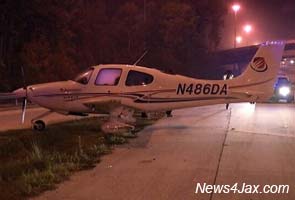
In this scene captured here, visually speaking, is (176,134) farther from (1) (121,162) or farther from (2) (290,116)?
(2) (290,116)

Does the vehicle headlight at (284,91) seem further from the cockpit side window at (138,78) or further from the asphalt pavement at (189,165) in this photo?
the cockpit side window at (138,78)

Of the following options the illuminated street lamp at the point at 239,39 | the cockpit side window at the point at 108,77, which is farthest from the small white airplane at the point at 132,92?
the illuminated street lamp at the point at 239,39

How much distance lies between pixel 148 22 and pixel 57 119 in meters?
49.5

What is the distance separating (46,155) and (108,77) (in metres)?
5.06

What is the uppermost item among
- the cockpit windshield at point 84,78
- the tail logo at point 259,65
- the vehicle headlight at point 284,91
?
the tail logo at point 259,65

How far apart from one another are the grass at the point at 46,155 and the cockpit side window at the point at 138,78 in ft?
5.40

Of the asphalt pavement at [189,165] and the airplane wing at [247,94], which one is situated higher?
the airplane wing at [247,94]

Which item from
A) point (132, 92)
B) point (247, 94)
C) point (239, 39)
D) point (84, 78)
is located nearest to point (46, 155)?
point (132, 92)

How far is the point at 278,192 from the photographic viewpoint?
27.2 feet

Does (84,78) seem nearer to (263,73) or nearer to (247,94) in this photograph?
(247,94)

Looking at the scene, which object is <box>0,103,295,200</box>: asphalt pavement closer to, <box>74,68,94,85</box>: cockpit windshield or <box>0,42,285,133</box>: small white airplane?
<box>0,42,285,133</box>: small white airplane

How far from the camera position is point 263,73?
16641mm

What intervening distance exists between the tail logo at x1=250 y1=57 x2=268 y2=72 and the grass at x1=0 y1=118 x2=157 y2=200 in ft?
13.2

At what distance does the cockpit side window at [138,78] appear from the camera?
627 inches
